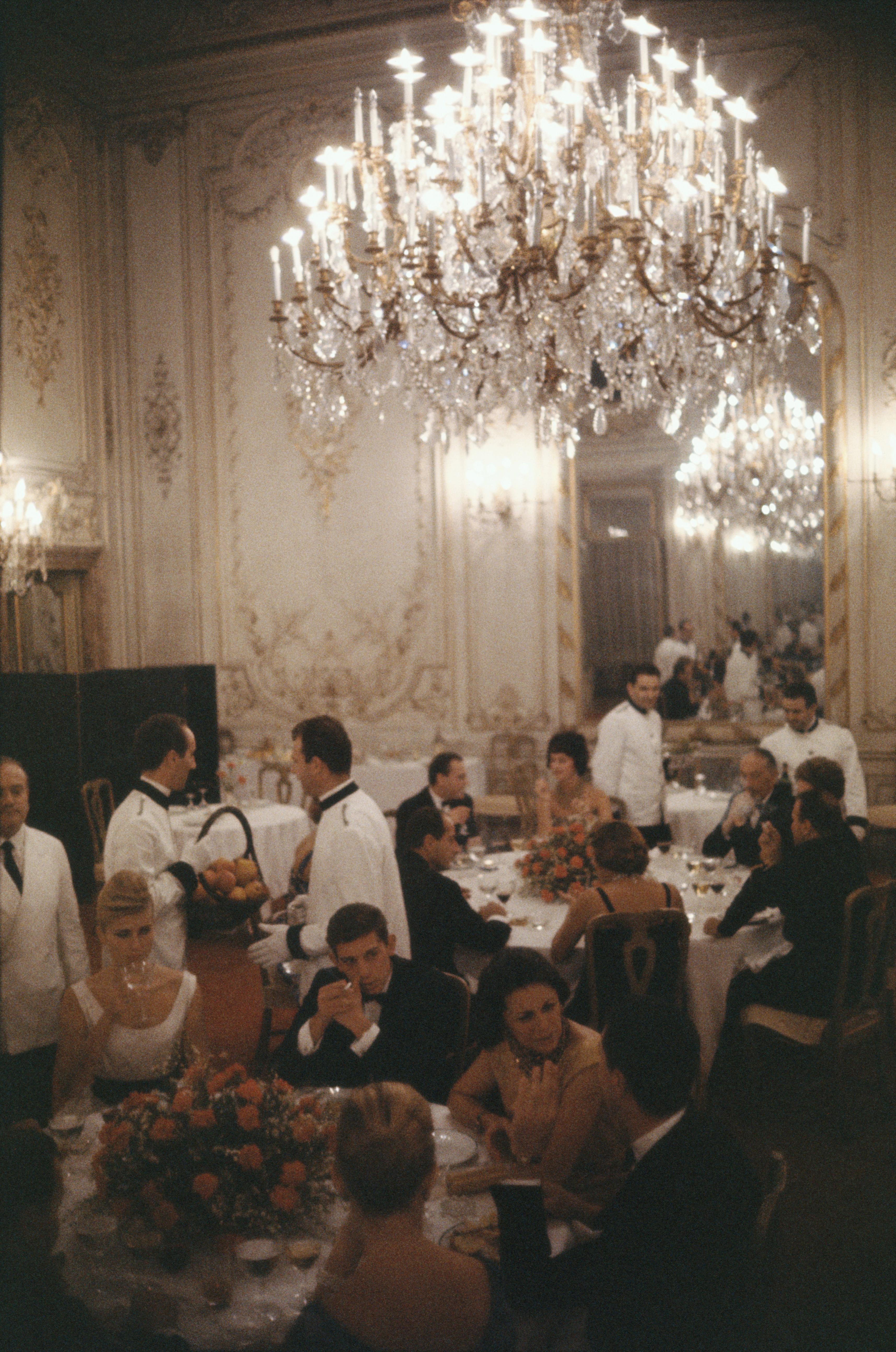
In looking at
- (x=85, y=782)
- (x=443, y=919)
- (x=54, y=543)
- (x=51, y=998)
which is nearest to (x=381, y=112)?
(x=54, y=543)

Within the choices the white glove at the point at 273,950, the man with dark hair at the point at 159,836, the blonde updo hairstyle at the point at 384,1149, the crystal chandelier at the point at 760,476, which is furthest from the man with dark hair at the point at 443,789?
the crystal chandelier at the point at 760,476

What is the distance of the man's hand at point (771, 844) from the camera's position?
4559 millimetres

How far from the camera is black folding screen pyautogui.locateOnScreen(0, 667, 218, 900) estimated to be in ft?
26.7

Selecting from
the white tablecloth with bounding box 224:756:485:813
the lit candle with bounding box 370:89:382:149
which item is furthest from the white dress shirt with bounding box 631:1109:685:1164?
the white tablecloth with bounding box 224:756:485:813

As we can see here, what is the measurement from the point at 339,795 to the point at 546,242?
8.67 feet

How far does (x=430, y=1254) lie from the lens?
183cm

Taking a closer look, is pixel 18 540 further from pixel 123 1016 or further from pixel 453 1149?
pixel 453 1149

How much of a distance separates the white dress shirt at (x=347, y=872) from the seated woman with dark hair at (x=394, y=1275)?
4.75ft

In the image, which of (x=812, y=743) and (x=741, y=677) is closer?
(x=812, y=743)

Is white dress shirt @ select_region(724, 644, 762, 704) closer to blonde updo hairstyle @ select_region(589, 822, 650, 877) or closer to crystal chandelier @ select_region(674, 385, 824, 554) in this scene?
crystal chandelier @ select_region(674, 385, 824, 554)

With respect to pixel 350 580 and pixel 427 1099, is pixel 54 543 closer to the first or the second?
pixel 350 580

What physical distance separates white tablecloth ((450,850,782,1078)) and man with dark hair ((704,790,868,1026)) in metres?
0.10

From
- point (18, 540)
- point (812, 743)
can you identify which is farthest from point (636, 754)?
point (18, 540)

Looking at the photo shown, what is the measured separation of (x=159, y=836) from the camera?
375cm
